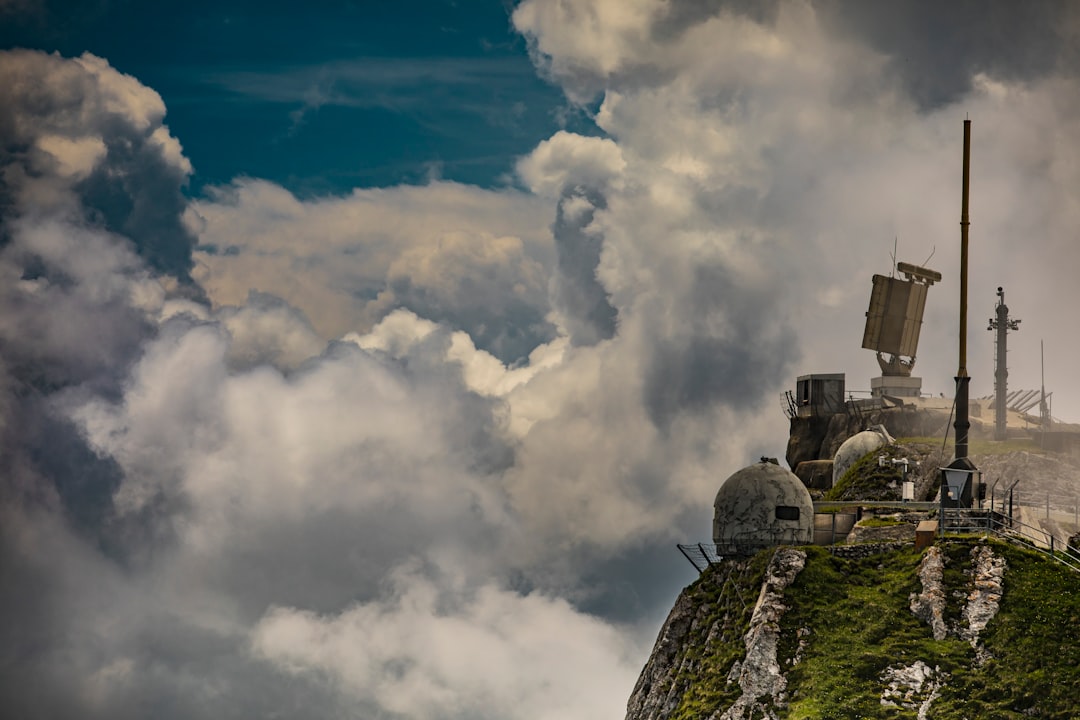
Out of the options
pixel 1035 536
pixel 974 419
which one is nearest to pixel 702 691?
pixel 1035 536

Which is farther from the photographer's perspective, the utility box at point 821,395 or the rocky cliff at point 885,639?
the utility box at point 821,395

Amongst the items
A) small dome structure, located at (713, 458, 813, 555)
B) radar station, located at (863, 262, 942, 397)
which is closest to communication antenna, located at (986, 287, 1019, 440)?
radar station, located at (863, 262, 942, 397)

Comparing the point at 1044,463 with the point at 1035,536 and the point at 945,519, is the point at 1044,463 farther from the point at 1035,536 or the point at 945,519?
the point at 945,519

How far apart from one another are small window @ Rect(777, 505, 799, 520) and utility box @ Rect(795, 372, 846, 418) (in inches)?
1960

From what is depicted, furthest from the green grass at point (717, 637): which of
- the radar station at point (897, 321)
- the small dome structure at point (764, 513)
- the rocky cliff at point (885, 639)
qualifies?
the radar station at point (897, 321)

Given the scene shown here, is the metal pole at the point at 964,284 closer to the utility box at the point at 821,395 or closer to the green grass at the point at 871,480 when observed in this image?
the green grass at the point at 871,480

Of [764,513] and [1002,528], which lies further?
[764,513]

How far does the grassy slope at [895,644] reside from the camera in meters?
51.4

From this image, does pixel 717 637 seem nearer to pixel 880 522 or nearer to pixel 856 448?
pixel 880 522

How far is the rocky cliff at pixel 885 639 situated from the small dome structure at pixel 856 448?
33177mm

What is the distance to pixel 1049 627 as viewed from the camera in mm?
53375

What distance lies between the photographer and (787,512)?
66938 mm

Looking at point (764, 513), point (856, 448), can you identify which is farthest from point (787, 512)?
point (856, 448)

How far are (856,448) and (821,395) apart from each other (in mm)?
20115
